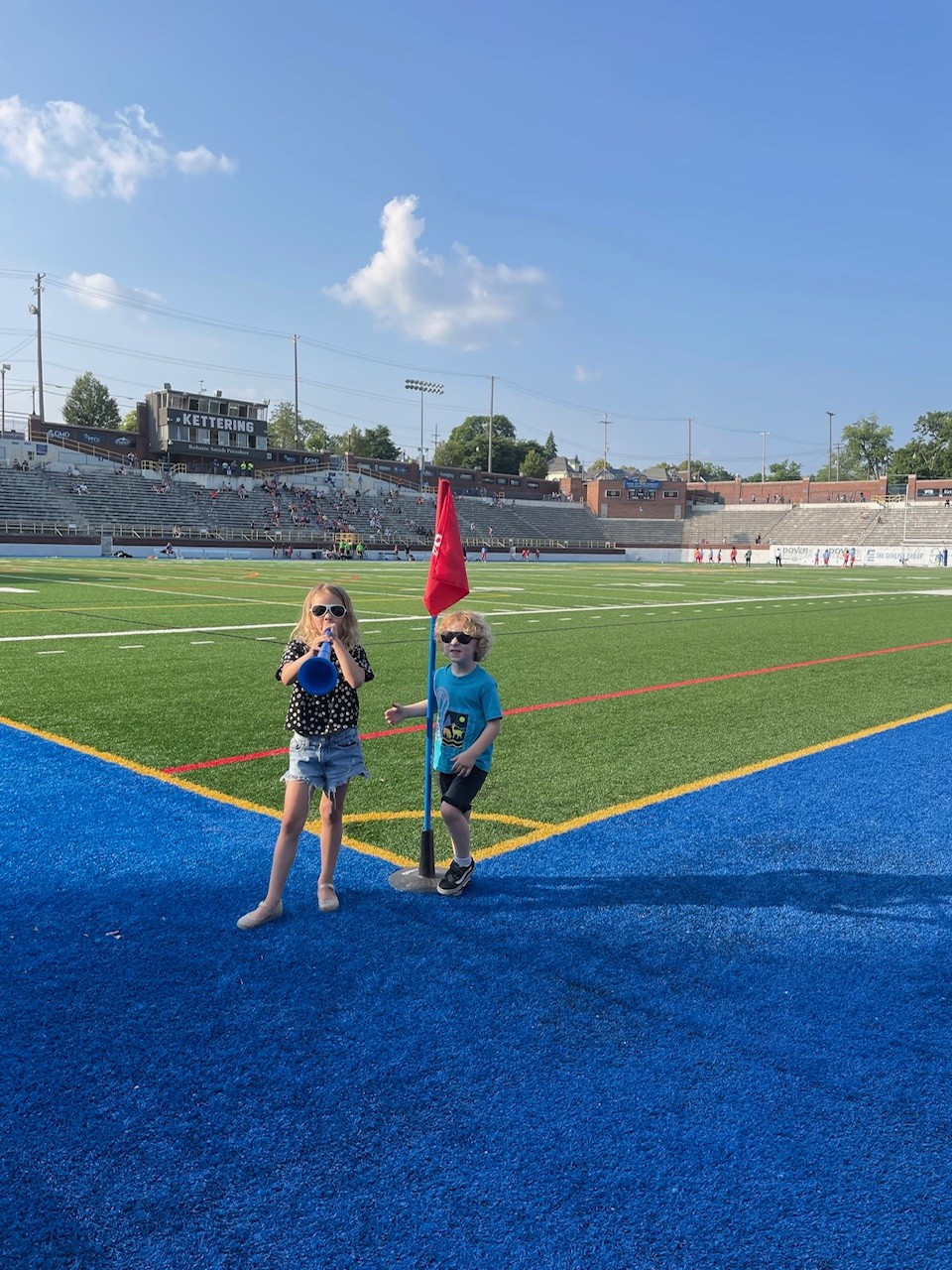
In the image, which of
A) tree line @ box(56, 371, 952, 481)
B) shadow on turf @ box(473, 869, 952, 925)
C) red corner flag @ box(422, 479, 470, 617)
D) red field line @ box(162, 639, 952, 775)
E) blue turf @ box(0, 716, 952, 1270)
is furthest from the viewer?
tree line @ box(56, 371, 952, 481)

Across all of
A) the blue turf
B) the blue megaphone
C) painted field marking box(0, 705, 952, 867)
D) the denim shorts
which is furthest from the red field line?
the blue megaphone

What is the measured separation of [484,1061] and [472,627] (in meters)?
1.92

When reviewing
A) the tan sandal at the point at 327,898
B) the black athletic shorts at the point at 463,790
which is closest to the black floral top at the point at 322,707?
the black athletic shorts at the point at 463,790

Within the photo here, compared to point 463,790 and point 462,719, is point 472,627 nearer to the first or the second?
point 462,719

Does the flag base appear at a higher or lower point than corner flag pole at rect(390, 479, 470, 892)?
lower

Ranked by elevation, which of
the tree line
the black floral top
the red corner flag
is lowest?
the black floral top

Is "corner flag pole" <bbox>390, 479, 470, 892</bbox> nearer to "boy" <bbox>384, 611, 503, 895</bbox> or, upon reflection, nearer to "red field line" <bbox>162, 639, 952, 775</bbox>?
"boy" <bbox>384, 611, 503, 895</bbox>

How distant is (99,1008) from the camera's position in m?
3.19

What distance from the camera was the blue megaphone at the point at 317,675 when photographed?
3.79 m

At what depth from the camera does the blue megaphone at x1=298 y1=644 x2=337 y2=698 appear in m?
3.79

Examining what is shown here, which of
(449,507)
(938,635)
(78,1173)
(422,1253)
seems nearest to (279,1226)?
(422,1253)

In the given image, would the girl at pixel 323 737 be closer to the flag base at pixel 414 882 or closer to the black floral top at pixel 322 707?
the black floral top at pixel 322 707

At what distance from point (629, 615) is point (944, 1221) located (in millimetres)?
17237

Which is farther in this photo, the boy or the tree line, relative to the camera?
the tree line
